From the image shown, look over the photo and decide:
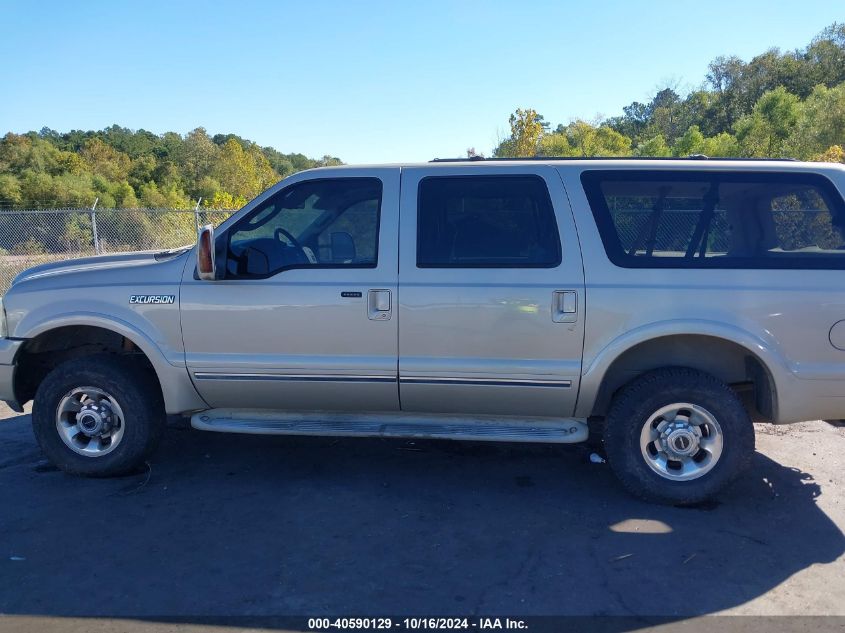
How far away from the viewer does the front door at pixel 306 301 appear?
4.11 meters

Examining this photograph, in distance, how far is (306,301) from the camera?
412 centimetres

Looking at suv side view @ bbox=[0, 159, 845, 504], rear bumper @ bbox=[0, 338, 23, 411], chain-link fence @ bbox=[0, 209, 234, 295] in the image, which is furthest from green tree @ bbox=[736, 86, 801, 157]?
rear bumper @ bbox=[0, 338, 23, 411]

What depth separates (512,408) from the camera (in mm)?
4199

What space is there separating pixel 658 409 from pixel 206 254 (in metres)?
2.92

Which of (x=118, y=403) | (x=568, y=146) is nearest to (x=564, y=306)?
(x=118, y=403)

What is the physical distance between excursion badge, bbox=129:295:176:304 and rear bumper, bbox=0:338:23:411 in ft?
2.91

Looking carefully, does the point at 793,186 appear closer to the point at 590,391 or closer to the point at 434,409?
the point at 590,391

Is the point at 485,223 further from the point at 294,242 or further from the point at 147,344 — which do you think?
the point at 147,344

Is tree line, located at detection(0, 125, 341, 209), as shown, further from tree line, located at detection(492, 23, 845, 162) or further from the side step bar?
the side step bar

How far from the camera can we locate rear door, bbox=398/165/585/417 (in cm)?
397

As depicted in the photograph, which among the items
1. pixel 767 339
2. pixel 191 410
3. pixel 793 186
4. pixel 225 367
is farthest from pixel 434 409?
pixel 793 186

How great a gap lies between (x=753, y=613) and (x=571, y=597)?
2.63 ft

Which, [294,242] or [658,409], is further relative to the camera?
[294,242]

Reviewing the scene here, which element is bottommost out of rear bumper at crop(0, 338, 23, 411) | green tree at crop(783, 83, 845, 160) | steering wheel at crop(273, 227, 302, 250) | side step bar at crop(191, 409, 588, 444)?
side step bar at crop(191, 409, 588, 444)
